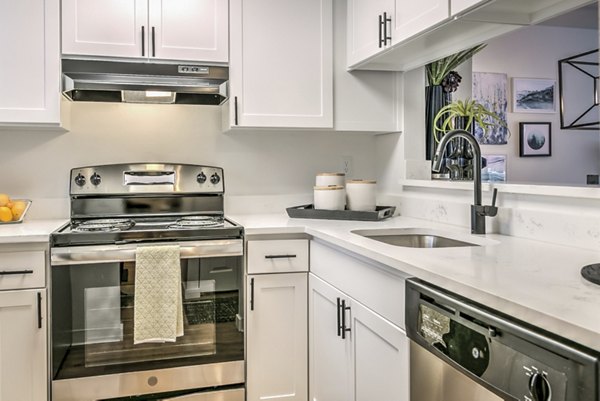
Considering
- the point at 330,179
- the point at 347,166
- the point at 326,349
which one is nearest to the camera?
the point at 326,349

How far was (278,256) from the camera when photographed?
7.40 ft

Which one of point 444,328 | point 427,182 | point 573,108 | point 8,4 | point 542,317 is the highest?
point 8,4

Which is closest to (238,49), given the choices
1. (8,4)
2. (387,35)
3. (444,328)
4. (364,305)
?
(387,35)

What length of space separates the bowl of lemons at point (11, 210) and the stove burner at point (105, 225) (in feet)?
0.88

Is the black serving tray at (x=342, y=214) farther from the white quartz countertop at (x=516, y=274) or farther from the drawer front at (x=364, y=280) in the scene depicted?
the white quartz countertop at (x=516, y=274)

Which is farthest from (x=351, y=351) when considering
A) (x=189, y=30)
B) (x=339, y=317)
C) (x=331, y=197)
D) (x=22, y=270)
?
(x=189, y=30)

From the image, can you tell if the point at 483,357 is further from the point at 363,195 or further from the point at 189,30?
the point at 189,30

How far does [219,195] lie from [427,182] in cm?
108

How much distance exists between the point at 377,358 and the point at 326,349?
0.53m

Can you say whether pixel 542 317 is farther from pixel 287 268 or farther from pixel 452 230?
pixel 287 268

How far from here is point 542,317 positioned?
86 cm

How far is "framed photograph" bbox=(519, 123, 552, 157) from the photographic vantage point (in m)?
1.99

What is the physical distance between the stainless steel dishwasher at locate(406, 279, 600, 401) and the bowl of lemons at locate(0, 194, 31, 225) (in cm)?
186

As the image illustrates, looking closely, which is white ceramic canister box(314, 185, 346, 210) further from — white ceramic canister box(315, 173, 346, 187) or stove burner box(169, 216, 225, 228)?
stove burner box(169, 216, 225, 228)
